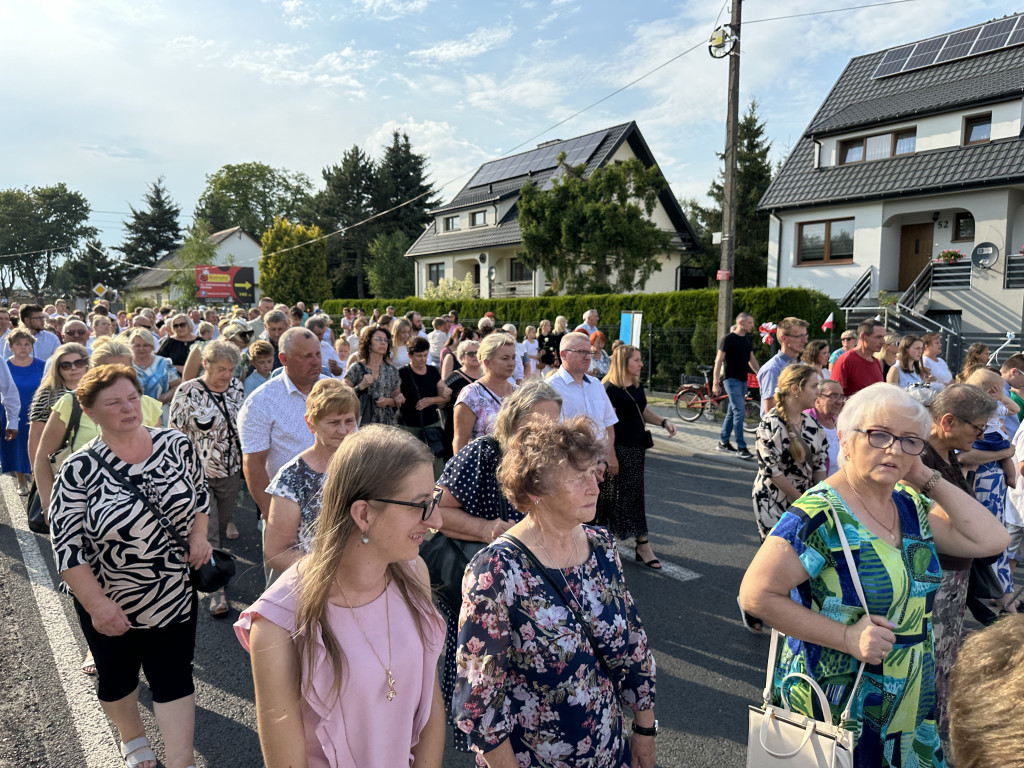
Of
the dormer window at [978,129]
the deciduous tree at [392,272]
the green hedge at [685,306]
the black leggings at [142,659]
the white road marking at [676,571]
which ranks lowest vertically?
the white road marking at [676,571]

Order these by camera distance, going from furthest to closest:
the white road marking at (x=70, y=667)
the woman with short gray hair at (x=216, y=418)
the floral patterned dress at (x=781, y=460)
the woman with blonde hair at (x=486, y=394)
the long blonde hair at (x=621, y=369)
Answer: the long blonde hair at (x=621, y=369), the woman with short gray hair at (x=216, y=418), the floral patterned dress at (x=781, y=460), the woman with blonde hair at (x=486, y=394), the white road marking at (x=70, y=667)

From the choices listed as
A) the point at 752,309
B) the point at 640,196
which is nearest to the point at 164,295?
the point at 640,196

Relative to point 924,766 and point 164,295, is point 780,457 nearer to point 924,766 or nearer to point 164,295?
point 924,766

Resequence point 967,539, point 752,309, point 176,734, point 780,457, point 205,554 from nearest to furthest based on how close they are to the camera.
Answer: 1. point 967,539
2. point 176,734
3. point 205,554
4. point 780,457
5. point 752,309

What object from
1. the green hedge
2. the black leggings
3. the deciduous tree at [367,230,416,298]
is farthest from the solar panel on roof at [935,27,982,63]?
the deciduous tree at [367,230,416,298]

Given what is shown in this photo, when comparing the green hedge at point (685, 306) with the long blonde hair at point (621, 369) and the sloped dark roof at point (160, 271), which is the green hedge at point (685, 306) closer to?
the long blonde hair at point (621, 369)

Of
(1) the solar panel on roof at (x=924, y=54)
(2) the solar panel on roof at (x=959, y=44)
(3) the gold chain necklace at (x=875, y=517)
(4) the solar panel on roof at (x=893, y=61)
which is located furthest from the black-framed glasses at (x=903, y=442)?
(4) the solar panel on roof at (x=893, y=61)

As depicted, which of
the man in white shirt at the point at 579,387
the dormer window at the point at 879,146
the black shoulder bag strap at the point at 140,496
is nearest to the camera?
the black shoulder bag strap at the point at 140,496

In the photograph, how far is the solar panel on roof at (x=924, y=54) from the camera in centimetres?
2281

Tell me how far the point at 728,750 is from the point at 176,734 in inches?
98.4

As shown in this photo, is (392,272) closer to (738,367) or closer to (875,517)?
(738,367)

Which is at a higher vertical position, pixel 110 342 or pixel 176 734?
pixel 110 342

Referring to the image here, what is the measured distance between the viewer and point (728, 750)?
10.5ft

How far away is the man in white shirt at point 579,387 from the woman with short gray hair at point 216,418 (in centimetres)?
250
